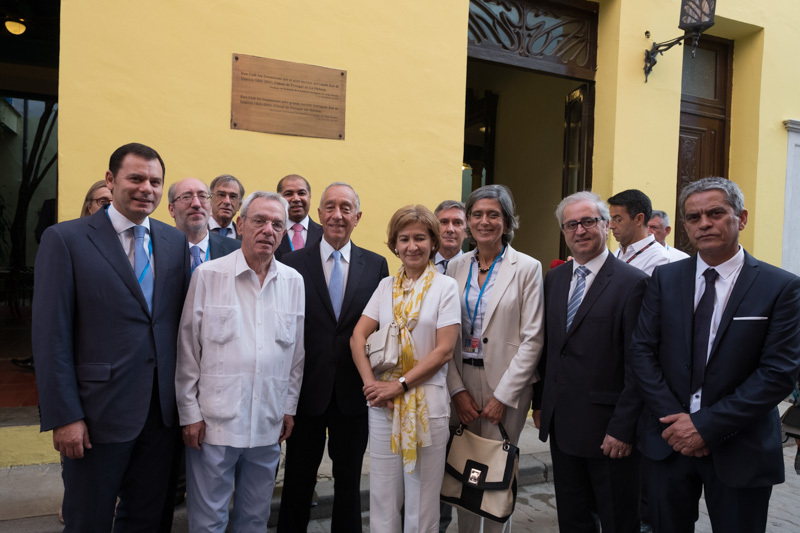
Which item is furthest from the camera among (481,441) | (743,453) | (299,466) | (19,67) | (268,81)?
(19,67)

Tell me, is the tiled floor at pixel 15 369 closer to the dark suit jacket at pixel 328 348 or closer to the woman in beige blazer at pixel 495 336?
the dark suit jacket at pixel 328 348

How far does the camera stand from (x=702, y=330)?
2.45 meters

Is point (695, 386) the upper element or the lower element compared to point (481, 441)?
upper

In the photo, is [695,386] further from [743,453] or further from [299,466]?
[299,466]

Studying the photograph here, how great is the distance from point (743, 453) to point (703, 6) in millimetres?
5131

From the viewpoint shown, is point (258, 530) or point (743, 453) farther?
point (258, 530)

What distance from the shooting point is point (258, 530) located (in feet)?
9.13

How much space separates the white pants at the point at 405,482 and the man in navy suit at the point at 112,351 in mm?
995

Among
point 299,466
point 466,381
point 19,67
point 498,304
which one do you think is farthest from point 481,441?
point 19,67

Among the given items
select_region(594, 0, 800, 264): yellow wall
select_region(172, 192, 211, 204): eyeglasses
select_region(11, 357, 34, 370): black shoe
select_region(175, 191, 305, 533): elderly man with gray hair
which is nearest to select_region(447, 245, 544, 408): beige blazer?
select_region(175, 191, 305, 533): elderly man with gray hair

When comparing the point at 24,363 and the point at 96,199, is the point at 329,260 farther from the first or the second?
the point at 24,363

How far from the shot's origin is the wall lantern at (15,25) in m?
7.28

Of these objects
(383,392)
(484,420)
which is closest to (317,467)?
(383,392)

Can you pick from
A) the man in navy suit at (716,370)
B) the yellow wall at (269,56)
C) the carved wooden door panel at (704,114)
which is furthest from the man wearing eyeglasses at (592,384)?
the carved wooden door panel at (704,114)
